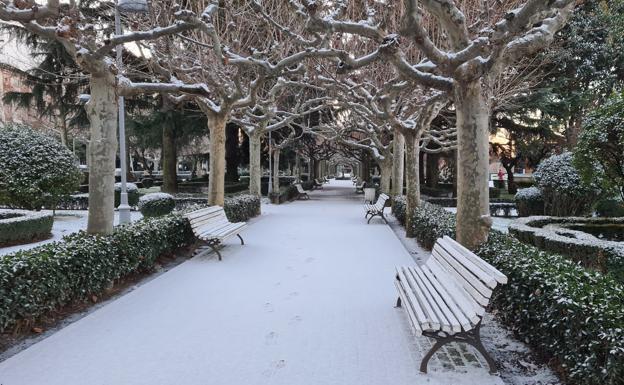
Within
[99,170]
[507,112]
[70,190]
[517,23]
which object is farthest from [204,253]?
[507,112]

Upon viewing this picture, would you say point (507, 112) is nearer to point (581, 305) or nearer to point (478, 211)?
point (478, 211)

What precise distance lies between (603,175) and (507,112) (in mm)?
14563

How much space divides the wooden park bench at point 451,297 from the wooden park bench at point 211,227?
4289 mm

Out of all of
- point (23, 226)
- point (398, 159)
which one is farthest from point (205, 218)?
point (398, 159)

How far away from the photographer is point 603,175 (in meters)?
10.6

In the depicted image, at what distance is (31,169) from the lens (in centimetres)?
1470

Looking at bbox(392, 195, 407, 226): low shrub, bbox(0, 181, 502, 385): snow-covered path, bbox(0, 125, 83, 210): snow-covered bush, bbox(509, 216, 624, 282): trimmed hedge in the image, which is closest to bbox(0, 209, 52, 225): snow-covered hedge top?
bbox(0, 125, 83, 210): snow-covered bush

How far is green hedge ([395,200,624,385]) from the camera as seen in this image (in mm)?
3170

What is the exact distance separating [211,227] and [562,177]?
413 inches

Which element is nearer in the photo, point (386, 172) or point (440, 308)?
point (440, 308)

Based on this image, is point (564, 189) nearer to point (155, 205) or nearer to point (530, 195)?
point (530, 195)

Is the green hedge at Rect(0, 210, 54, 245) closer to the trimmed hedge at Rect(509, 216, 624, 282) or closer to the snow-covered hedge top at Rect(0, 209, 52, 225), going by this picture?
the snow-covered hedge top at Rect(0, 209, 52, 225)

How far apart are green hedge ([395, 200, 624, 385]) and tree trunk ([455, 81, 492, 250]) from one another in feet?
2.38

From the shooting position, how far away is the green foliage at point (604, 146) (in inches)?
357
